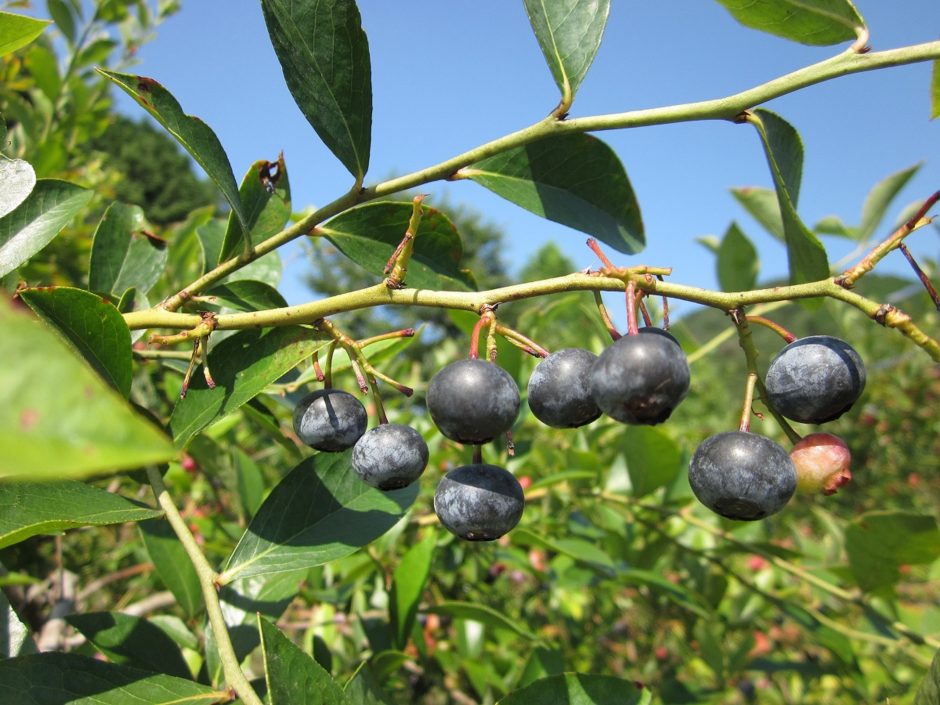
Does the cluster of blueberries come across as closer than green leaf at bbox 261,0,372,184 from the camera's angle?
Yes

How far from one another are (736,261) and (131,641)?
7.14 ft

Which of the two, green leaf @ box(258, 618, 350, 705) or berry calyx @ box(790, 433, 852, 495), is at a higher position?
berry calyx @ box(790, 433, 852, 495)

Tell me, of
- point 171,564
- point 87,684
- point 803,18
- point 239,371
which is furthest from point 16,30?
point 803,18

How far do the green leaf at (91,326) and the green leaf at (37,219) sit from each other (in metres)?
0.21

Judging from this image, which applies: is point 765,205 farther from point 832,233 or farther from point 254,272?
point 254,272

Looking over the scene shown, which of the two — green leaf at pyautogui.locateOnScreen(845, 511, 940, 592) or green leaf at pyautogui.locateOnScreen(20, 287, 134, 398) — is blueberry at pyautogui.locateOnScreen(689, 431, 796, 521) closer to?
green leaf at pyautogui.locateOnScreen(20, 287, 134, 398)

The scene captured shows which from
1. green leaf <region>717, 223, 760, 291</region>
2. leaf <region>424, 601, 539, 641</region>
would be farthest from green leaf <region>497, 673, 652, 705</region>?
green leaf <region>717, 223, 760, 291</region>

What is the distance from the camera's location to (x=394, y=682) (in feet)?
6.32

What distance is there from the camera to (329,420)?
1.11 metres

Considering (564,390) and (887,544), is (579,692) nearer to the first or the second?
(564,390)

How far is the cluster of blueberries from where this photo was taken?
33.2 inches

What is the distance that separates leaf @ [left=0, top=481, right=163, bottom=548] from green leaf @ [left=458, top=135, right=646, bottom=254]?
0.76m

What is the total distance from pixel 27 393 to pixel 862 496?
8760mm

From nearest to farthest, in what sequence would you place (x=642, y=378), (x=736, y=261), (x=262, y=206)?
(x=642, y=378), (x=262, y=206), (x=736, y=261)
